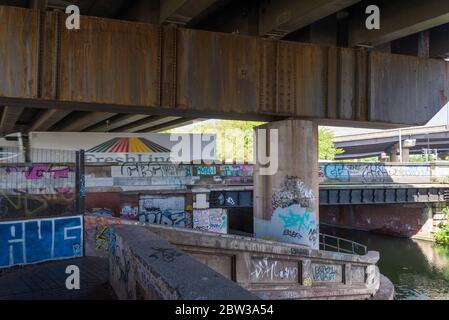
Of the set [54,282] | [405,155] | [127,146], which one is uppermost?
[405,155]

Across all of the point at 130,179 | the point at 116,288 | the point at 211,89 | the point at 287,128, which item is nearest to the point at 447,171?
the point at 130,179

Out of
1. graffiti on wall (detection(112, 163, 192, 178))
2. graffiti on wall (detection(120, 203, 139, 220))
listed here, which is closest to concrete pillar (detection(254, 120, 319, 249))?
graffiti on wall (detection(120, 203, 139, 220))

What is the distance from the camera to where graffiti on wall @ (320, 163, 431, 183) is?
32.6m

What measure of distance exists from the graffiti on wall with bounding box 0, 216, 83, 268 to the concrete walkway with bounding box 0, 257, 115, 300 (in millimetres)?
271

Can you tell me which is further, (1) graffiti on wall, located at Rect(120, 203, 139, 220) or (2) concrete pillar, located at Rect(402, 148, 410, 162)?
(2) concrete pillar, located at Rect(402, 148, 410, 162)

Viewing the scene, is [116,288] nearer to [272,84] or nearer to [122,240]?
[122,240]

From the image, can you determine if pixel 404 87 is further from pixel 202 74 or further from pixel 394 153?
pixel 394 153

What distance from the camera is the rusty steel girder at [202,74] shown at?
28.9ft

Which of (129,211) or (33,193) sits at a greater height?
(33,193)

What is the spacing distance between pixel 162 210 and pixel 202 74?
53.7 ft

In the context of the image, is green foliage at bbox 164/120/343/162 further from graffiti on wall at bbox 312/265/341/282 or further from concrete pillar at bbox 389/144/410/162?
graffiti on wall at bbox 312/265/341/282

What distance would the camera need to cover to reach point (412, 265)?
86.4ft

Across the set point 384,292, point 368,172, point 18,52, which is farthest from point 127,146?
point 18,52

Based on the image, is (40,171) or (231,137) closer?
(40,171)
